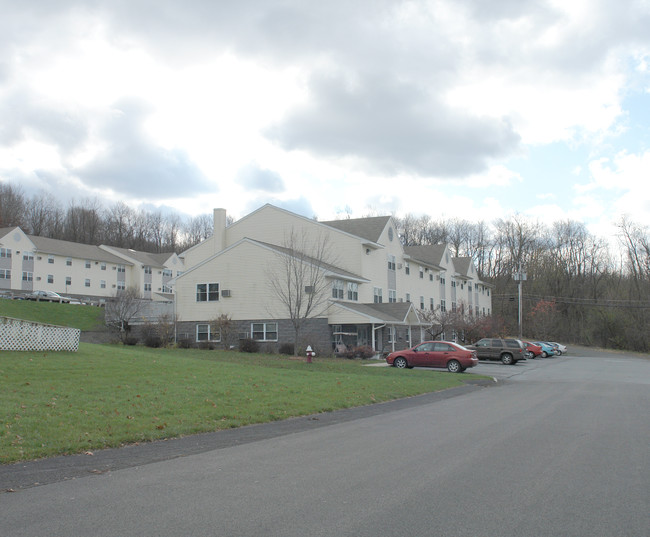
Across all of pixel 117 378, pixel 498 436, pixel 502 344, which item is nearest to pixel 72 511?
pixel 498 436

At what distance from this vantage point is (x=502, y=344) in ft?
131

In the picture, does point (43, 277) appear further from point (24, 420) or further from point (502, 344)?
point (24, 420)

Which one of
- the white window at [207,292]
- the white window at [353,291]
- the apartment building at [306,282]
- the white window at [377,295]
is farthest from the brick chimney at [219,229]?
the white window at [377,295]

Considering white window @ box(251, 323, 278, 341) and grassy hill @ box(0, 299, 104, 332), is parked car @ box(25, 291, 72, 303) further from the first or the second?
white window @ box(251, 323, 278, 341)

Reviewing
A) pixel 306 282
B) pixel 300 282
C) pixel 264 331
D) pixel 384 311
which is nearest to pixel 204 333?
pixel 264 331

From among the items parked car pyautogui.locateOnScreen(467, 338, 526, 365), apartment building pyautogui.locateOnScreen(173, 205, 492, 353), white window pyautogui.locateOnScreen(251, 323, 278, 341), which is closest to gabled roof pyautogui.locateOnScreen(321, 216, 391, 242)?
apartment building pyautogui.locateOnScreen(173, 205, 492, 353)

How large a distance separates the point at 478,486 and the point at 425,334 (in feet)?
147

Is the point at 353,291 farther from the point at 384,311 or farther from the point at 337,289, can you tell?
the point at 337,289

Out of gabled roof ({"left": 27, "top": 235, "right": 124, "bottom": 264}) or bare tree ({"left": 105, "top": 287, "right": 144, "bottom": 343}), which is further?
gabled roof ({"left": 27, "top": 235, "right": 124, "bottom": 264})

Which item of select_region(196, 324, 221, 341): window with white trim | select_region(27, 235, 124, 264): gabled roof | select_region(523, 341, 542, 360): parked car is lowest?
select_region(523, 341, 542, 360): parked car

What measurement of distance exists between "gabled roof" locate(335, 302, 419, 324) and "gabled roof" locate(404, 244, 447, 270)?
14749 millimetres

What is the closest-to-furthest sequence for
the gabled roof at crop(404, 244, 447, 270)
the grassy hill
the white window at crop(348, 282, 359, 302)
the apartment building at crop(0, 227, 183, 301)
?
the white window at crop(348, 282, 359, 302), the grassy hill, the gabled roof at crop(404, 244, 447, 270), the apartment building at crop(0, 227, 183, 301)

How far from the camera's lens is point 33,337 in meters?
20.4

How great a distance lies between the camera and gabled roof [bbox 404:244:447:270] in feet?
185
